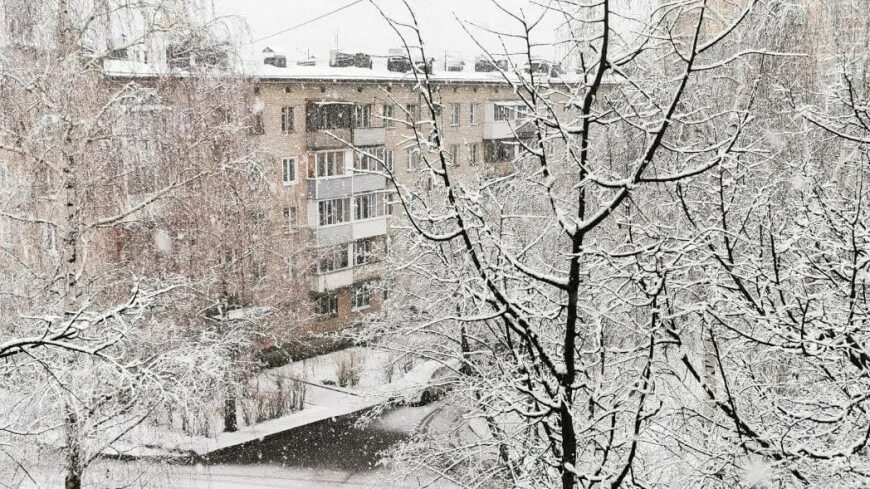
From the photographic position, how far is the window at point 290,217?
2720 cm

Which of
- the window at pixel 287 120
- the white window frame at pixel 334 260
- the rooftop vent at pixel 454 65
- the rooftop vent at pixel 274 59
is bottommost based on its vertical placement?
the white window frame at pixel 334 260

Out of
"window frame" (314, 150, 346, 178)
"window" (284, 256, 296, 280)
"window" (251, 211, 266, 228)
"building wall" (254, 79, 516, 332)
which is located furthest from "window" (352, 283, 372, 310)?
"window" (251, 211, 266, 228)

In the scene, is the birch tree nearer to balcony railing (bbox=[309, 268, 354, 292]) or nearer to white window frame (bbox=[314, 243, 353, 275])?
white window frame (bbox=[314, 243, 353, 275])

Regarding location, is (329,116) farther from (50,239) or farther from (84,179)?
(84,179)

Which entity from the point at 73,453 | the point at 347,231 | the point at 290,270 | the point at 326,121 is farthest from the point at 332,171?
the point at 73,453

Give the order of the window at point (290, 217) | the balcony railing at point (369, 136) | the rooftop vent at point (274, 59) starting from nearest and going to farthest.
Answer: the window at point (290, 217) → the balcony railing at point (369, 136) → the rooftop vent at point (274, 59)

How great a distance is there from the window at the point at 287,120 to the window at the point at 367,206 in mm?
3611

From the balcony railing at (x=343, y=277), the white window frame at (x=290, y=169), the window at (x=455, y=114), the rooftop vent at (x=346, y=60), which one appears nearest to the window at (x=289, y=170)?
the white window frame at (x=290, y=169)

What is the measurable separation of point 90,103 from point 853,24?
10.1m

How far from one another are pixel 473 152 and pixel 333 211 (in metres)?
8.39

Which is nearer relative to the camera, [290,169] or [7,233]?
[7,233]

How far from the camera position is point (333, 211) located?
29156 mm

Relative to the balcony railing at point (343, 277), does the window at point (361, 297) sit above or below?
below

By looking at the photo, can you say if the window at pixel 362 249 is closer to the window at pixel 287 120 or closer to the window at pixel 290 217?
the window at pixel 290 217
